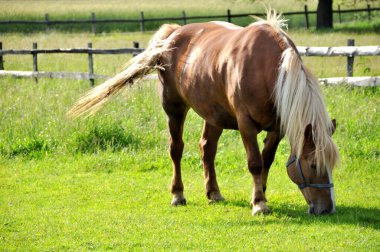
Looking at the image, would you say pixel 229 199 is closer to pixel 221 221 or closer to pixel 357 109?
pixel 221 221

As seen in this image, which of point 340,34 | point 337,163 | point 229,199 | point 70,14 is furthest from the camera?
point 70,14

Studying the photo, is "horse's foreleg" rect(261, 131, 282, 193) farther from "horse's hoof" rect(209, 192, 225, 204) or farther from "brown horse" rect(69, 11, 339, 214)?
"horse's hoof" rect(209, 192, 225, 204)

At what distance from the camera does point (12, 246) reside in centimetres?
608

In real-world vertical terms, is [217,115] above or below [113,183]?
above

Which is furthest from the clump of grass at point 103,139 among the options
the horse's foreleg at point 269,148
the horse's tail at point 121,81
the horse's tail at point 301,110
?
the horse's tail at point 301,110

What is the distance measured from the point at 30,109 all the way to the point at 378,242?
7432 millimetres

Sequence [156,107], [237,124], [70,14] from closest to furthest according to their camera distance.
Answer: [237,124] → [156,107] → [70,14]

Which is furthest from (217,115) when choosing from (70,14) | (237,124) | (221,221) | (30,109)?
(70,14)

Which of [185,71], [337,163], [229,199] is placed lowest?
[229,199]

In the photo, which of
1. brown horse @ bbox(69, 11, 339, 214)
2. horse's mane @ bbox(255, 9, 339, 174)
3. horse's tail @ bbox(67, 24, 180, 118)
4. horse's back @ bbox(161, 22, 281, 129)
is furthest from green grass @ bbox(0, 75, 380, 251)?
horse's back @ bbox(161, 22, 281, 129)

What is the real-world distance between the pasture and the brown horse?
33 centimetres

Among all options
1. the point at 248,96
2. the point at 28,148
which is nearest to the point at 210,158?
the point at 248,96

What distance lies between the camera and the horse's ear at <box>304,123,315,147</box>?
250 inches

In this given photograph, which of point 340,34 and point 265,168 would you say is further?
point 340,34
